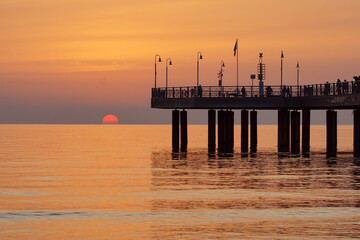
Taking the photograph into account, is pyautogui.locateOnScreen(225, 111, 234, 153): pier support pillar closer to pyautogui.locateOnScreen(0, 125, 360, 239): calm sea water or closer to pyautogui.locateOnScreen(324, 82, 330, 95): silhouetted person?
pyautogui.locateOnScreen(324, 82, 330, 95): silhouetted person

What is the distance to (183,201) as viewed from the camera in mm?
39125

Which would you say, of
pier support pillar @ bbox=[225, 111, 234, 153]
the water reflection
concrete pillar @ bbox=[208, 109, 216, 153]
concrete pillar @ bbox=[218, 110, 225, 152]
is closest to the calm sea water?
the water reflection

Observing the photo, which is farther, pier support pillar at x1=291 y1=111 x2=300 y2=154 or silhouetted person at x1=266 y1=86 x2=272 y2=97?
pier support pillar at x1=291 y1=111 x2=300 y2=154

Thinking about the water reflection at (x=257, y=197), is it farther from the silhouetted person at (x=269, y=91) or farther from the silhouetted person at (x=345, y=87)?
the silhouetted person at (x=269, y=91)

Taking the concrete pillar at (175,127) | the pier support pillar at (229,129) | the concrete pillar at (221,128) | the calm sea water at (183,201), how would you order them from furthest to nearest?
the concrete pillar at (175,127), the concrete pillar at (221,128), the pier support pillar at (229,129), the calm sea water at (183,201)

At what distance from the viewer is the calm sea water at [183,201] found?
1196 inches

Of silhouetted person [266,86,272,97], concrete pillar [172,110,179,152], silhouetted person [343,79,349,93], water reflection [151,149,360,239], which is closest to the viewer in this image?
water reflection [151,149,360,239]

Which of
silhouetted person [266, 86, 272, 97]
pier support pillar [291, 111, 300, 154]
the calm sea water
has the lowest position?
the calm sea water

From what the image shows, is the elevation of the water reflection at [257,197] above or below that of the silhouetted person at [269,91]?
below

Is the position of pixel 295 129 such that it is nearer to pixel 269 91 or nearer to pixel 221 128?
pixel 221 128

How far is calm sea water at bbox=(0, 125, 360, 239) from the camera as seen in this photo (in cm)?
3039

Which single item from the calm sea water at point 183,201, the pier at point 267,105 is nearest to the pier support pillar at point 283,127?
the pier at point 267,105

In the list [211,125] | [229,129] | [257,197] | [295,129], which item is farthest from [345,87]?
[257,197]

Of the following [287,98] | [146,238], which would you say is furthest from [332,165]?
[146,238]
